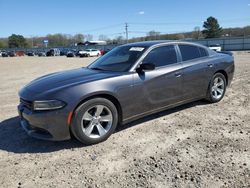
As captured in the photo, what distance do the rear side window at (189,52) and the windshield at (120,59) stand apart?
39.2 inches

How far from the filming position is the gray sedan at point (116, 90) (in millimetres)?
3824

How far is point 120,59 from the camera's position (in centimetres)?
509

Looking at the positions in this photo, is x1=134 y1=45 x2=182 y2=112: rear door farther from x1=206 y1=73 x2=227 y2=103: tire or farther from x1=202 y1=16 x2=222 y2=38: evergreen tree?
x1=202 y1=16 x2=222 y2=38: evergreen tree

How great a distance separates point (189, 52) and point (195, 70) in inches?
17.3

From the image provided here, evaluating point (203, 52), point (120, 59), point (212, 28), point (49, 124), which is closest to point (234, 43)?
point (212, 28)

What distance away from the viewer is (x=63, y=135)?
3859 mm

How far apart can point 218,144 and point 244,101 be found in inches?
110

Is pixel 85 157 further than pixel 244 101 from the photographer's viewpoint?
No

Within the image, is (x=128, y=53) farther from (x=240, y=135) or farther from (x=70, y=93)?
(x=240, y=135)

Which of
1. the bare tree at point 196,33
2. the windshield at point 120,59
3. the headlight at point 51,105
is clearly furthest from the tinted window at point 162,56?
the bare tree at point 196,33

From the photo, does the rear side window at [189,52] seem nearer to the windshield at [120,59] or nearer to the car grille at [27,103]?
the windshield at [120,59]

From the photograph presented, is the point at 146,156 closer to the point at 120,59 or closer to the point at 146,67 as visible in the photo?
the point at 146,67

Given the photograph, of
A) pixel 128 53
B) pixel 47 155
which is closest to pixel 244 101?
pixel 128 53

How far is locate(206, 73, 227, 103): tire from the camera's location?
19.4ft
